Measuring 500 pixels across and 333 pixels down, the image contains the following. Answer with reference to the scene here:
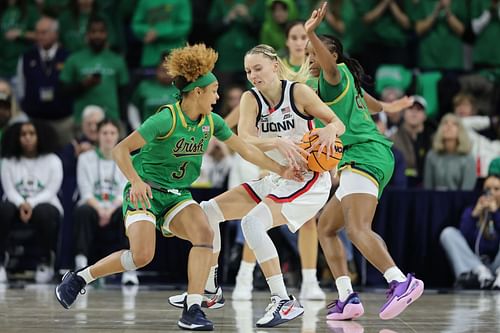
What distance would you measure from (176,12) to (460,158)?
388 cm

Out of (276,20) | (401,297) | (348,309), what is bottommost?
(348,309)

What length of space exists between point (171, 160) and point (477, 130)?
5.84 meters

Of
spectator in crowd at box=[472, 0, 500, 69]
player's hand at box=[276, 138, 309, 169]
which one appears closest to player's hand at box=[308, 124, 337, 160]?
player's hand at box=[276, 138, 309, 169]

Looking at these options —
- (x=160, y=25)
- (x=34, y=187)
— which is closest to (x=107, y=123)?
(x=34, y=187)

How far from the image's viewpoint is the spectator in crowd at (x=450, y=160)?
1091 centimetres

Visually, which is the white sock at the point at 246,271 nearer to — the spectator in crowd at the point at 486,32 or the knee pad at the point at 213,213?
the knee pad at the point at 213,213

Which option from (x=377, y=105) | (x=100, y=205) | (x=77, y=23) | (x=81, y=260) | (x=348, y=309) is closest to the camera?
(x=348, y=309)

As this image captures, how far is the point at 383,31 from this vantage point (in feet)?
42.6

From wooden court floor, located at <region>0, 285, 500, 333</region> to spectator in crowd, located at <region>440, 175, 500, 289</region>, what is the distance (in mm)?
585

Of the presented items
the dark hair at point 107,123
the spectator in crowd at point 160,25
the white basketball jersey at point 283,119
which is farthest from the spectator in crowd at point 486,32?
the white basketball jersey at point 283,119

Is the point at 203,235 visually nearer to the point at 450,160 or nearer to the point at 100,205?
the point at 100,205

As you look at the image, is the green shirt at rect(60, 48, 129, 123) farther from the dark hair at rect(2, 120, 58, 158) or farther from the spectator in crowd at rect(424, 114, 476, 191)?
the spectator in crowd at rect(424, 114, 476, 191)

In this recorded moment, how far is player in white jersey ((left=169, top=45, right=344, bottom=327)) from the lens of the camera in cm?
673

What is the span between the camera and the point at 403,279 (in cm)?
678
